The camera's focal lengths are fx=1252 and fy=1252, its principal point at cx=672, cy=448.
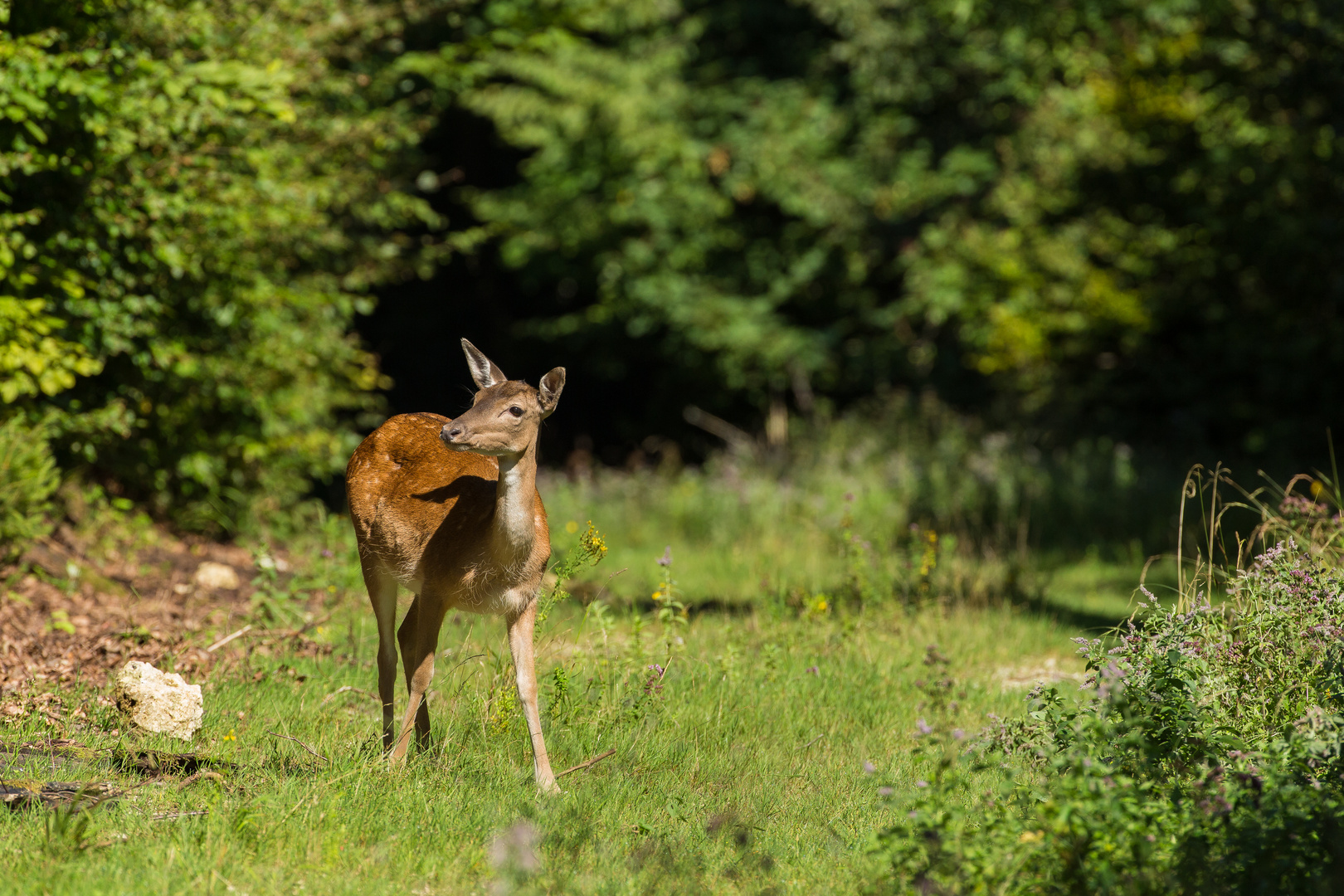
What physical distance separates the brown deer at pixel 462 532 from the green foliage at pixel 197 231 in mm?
3135

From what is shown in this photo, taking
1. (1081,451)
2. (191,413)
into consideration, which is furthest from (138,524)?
(1081,451)

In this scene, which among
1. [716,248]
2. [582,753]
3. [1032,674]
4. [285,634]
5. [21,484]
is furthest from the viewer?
[716,248]

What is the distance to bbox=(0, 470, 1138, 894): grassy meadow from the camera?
3.95m

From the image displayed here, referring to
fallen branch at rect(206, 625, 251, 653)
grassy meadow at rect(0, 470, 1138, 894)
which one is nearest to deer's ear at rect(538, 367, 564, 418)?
grassy meadow at rect(0, 470, 1138, 894)

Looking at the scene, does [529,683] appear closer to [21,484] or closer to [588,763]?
[588,763]

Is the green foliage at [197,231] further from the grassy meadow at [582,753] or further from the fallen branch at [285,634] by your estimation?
the fallen branch at [285,634]

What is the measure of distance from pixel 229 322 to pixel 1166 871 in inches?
304

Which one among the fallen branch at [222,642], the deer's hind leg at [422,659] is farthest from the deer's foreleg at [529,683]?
the fallen branch at [222,642]

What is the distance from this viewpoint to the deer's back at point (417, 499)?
16.9ft

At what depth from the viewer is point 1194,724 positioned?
4.28 metres

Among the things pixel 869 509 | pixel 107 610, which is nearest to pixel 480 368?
pixel 107 610

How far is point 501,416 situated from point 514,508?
0.39 meters

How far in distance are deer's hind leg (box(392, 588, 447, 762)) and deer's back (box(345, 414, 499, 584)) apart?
13 centimetres

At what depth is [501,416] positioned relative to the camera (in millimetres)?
4699
